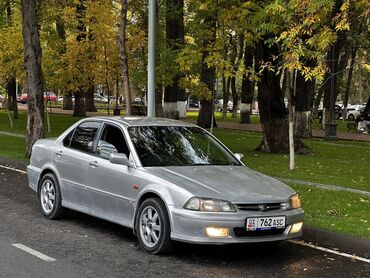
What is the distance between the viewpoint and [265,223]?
6008 millimetres

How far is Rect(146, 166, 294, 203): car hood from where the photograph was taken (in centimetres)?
599

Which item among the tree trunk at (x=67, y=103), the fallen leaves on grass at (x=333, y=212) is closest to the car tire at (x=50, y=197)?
the fallen leaves on grass at (x=333, y=212)

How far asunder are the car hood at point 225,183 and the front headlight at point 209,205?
0.05m

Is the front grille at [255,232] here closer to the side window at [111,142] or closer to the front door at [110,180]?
the front door at [110,180]

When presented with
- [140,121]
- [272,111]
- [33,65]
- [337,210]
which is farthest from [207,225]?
[272,111]

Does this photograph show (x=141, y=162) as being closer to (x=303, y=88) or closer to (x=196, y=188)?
(x=196, y=188)

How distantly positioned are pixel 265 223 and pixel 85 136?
3041 millimetres

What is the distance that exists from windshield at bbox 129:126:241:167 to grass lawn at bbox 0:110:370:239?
1628mm

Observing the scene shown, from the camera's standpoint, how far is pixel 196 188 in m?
6.03

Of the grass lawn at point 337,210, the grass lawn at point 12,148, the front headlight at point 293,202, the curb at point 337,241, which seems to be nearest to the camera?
the front headlight at point 293,202

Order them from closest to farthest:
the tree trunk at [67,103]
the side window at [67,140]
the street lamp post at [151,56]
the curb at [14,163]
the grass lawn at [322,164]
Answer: the side window at [67,140] → the grass lawn at [322,164] → the street lamp post at [151,56] → the curb at [14,163] → the tree trunk at [67,103]

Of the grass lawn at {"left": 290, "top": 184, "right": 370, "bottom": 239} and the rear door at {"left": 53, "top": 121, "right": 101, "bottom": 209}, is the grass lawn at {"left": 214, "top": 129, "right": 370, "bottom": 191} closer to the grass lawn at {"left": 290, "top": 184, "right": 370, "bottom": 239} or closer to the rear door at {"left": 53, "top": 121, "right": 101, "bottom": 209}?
the grass lawn at {"left": 290, "top": 184, "right": 370, "bottom": 239}

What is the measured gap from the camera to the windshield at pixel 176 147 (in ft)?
22.6

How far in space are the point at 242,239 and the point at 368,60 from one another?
4119 cm
